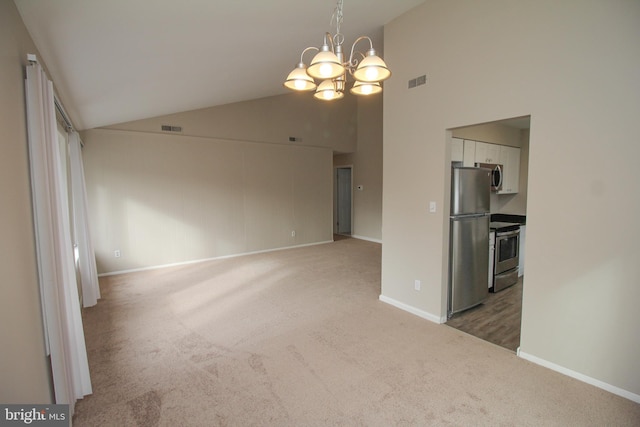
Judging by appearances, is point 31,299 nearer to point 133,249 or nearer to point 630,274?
point 630,274

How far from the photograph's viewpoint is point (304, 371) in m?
2.46

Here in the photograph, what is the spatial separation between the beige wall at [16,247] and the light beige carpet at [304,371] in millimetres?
707

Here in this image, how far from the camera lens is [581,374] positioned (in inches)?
91.7

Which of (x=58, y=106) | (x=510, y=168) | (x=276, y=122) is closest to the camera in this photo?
(x=58, y=106)

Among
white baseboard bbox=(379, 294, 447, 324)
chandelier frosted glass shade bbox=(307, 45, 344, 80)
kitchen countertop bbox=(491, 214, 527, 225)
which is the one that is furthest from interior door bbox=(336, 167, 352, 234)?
chandelier frosted glass shade bbox=(307, 45, 344, 80)

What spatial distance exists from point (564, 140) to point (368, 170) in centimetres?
592

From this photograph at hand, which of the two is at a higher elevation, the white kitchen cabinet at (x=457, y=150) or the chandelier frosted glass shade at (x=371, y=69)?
the chandelier frosted glass shade at (x=371, y=69)

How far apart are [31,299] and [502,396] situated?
2999 mm

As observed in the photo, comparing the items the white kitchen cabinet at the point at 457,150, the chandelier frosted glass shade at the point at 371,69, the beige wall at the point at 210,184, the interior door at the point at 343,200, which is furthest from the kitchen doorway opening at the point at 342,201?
the chandelier frosted glass shade at the point at 371,69

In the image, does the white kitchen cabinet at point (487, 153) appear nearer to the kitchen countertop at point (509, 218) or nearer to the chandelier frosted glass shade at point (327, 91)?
the kitchen countertop at point (509, 218)

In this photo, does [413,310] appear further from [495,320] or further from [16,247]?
[16,247]

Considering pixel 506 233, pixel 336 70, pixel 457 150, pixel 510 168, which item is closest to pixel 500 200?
pixel 510 168

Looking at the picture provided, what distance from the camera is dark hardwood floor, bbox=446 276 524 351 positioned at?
299cm

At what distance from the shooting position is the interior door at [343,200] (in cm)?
932
